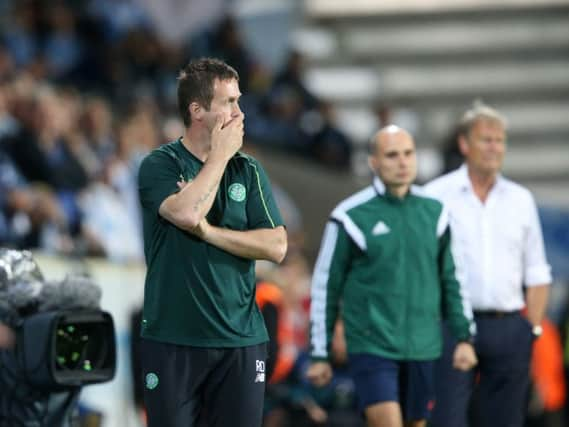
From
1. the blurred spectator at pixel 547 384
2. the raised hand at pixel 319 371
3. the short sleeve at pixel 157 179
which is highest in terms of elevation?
the short sleeve at pixel 157 179

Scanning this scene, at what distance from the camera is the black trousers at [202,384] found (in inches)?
234

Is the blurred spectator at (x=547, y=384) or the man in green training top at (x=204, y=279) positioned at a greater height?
the man in green training top at (x=204, y=279)

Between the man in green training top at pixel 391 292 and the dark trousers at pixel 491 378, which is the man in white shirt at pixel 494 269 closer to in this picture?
the dark trousers at pixel 491 378

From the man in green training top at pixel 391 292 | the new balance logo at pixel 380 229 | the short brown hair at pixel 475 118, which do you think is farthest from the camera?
the short brown hair at pixel 475 118

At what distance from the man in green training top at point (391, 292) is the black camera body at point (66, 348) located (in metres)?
1.32

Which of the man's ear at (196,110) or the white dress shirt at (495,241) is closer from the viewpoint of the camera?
the man's ear at (196,110)

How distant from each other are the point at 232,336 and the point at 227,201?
0.54m

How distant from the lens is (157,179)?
6.00 metres

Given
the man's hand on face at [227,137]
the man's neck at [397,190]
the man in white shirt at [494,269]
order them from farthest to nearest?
the man in white shirt at [494,269], the man's neck at [397,190], the man's hand on face at [227,137]

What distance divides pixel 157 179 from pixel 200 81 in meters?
0.42

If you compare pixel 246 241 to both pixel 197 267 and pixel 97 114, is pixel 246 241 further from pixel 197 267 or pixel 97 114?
pixel 97 114

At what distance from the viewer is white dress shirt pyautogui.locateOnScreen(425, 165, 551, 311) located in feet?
27.3

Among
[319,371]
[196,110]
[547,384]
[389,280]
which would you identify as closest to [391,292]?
[389,280]

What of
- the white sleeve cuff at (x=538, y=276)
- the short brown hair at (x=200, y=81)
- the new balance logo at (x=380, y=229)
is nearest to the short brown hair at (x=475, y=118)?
the white sleeve cuff at (x=538, y=276)
